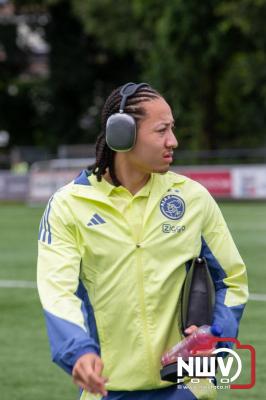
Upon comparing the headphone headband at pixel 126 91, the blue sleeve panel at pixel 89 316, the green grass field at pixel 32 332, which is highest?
the headphone headband at pixel 126 91

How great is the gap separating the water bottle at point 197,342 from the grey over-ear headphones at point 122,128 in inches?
29.2

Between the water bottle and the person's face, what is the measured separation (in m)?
0.66

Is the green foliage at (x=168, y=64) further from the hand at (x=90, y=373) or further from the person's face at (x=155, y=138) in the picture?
the hand at (x=90, y=373)

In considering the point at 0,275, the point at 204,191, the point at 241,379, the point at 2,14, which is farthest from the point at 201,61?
the point at 204,191

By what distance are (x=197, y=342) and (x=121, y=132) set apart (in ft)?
2.69

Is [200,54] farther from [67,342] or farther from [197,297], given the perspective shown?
[67,342]

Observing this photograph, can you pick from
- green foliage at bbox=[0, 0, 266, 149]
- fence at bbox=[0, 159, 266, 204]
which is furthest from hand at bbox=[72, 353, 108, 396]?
green foliage at bbox=[0, 0, 266, 149]

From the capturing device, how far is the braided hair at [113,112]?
4445mm

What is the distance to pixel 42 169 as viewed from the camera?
41.3 meters

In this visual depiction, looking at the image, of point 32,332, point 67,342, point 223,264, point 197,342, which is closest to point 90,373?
point 67,342

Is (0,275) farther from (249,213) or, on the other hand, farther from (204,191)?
(249,213)

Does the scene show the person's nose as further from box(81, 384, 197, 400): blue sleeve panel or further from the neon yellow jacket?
box(81, 384, 197, 400): blue sleeve panel

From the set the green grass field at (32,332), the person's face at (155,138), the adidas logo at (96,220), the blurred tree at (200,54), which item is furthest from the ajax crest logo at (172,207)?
the blurred tree at (200,54)

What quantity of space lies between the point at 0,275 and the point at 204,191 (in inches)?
488
